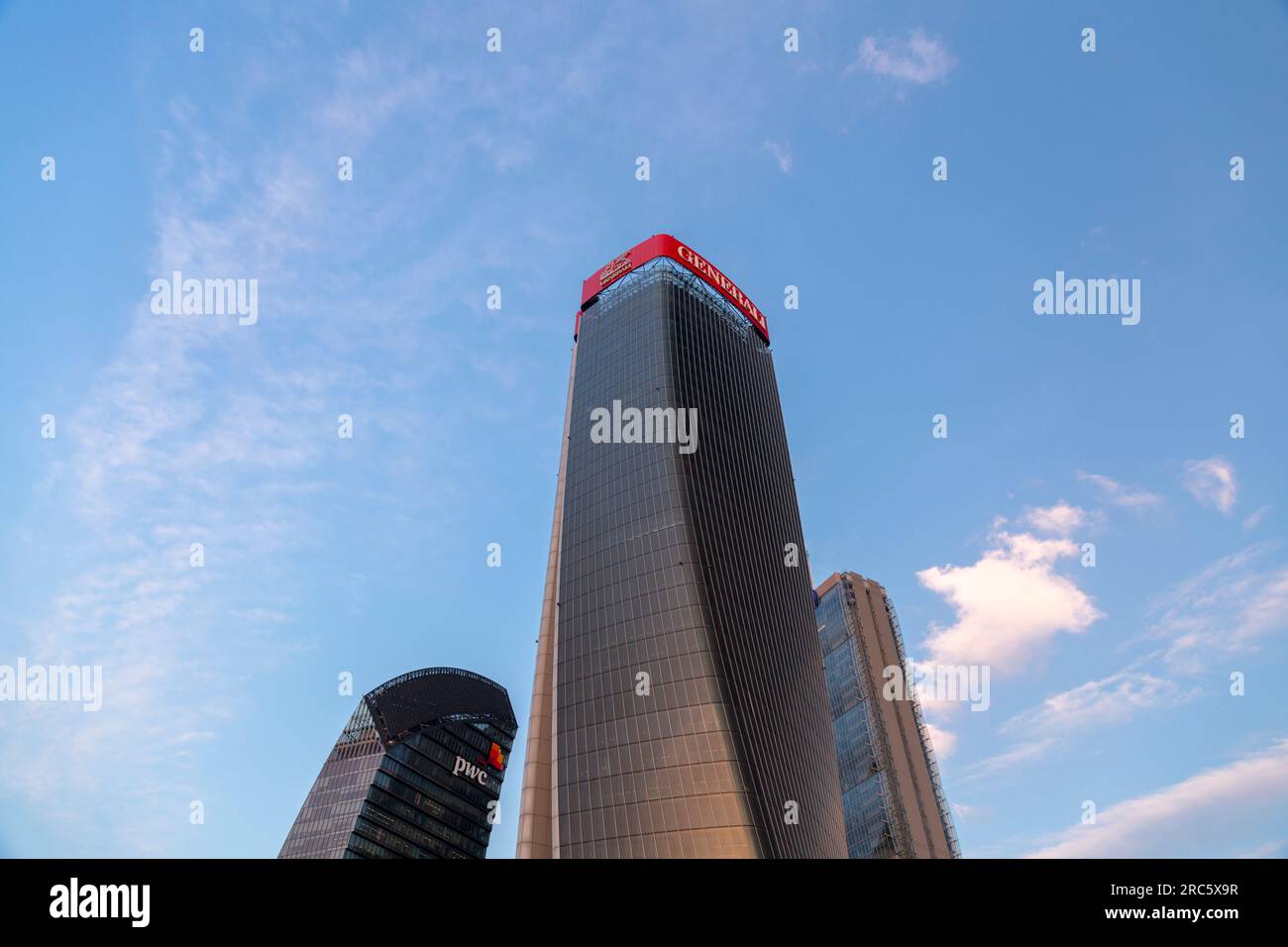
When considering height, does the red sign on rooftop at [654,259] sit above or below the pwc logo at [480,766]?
above

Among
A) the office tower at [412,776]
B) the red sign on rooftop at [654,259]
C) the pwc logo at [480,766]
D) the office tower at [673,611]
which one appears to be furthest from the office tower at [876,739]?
the red sign on rooftop at [654,259]

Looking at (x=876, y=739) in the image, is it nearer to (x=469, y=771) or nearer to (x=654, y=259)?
(x=469, y=771)

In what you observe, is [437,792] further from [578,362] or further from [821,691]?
[578,362]

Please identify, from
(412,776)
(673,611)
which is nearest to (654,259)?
(673,611)

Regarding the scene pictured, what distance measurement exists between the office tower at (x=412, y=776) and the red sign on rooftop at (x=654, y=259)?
105m

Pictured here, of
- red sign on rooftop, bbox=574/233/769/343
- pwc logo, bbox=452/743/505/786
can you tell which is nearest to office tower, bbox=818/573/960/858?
pwc logo, bbox=452/743/505/786

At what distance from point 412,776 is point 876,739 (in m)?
104

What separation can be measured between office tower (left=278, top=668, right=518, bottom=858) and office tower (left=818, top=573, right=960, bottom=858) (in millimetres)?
83748

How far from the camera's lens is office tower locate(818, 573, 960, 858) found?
502ft

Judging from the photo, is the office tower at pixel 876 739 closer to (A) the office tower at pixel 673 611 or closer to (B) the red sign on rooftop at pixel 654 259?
(A) the office tower at pixel 673 611

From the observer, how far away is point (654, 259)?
10269cm

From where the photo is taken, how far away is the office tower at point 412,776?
14225cm

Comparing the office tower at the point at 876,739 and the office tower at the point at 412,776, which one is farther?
the office tower at the point at 876,739
